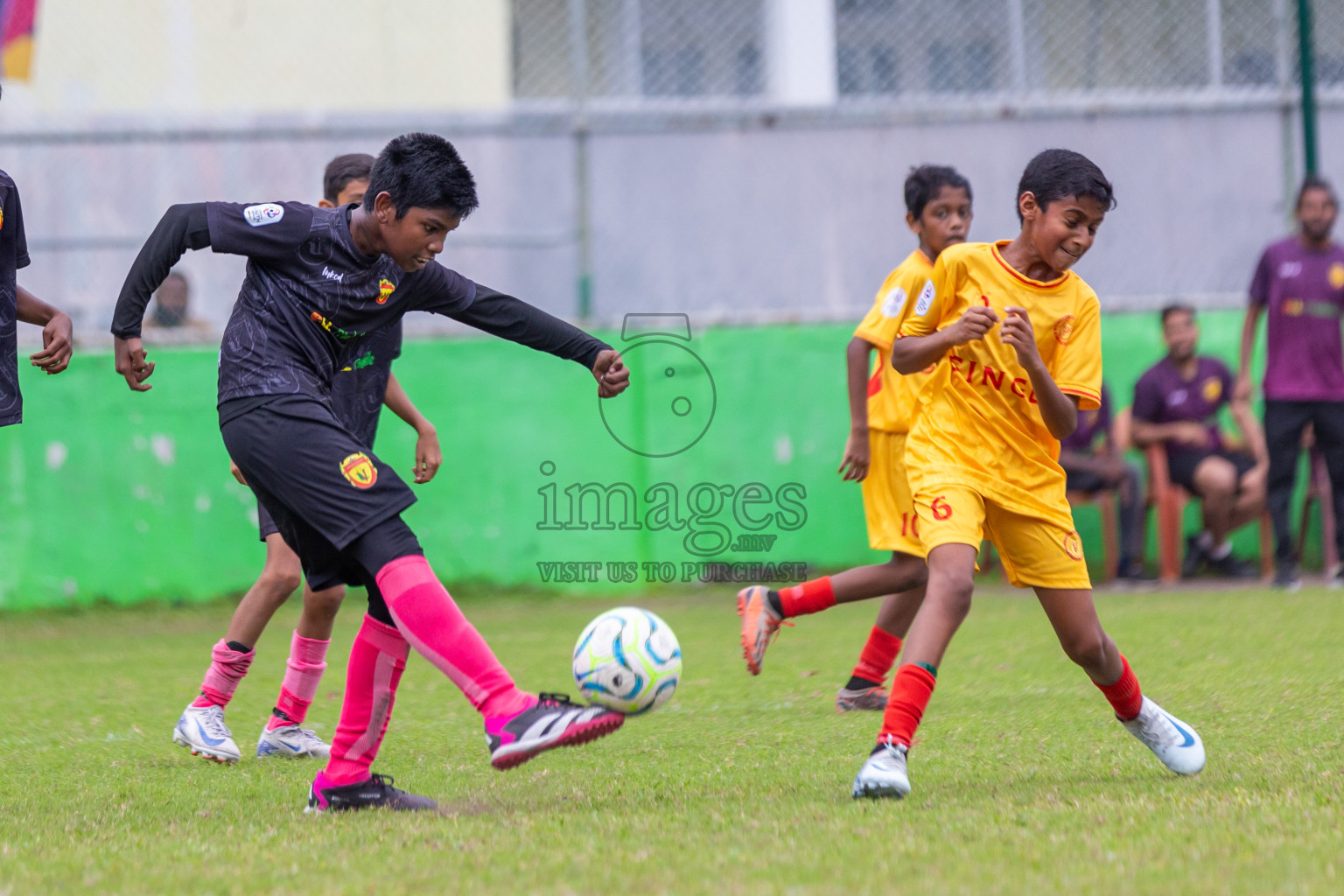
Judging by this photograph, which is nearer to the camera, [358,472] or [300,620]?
[358,472]

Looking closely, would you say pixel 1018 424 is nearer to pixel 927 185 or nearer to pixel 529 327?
pixel 529 327

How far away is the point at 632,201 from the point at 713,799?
6.78 m

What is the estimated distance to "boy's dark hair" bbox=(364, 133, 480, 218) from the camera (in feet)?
11.5

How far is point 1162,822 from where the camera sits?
3.16m

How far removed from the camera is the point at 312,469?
3.43 metres

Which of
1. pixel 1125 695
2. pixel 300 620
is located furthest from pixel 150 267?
pixel 1125 695

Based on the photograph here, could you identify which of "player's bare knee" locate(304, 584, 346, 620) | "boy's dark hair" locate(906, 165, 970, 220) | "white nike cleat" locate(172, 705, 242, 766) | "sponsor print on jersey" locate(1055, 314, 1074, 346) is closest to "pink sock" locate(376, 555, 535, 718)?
"player's bare knee" locate(304, 584, 346, 620)

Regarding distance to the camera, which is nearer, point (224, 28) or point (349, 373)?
point (349, 373)

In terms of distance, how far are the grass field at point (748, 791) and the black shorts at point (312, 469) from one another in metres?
0.73

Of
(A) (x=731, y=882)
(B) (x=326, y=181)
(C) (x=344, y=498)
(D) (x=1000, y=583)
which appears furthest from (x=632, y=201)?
(A) (x=731, y=882)

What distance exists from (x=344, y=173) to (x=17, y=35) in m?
7.72

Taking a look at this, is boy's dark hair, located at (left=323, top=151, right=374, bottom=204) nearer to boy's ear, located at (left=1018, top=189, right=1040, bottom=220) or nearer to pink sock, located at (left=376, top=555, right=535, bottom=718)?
pink sock, located at (left=376, top=555, right=535, bottom=718)

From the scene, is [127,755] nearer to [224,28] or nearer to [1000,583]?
[1000,583]

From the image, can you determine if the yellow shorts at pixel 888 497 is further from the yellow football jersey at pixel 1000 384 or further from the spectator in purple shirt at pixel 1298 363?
the spectator in purple shirt at pixel 1298 363
